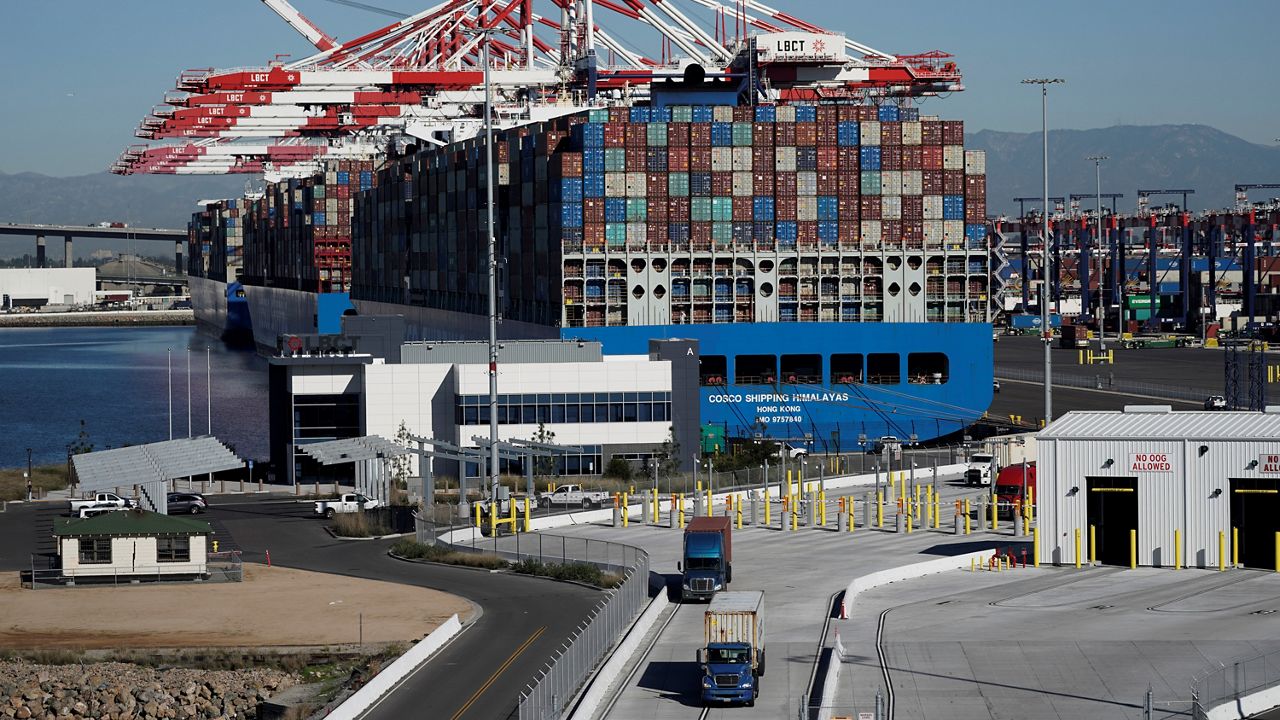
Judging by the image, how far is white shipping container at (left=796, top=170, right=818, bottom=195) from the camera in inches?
3976

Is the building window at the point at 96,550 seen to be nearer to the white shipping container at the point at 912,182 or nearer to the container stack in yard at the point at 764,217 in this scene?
the container stack in yard at the point at 764,217

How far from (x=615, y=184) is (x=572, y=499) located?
39.2 meters

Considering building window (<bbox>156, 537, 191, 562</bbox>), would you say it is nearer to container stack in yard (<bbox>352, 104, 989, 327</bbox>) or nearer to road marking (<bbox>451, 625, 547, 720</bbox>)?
road marking (<bbox>451, 625, 547, 720</bbox>)

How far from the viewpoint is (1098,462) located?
151ft

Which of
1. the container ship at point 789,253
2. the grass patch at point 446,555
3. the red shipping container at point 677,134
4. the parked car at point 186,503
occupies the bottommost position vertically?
the grass patch at point 446,555

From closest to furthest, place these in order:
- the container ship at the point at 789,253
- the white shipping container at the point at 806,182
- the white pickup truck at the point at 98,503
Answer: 1. the white pickup truck at the point at 98,503
2. the container ship at the point at 789,253
3. the white shipping container at the point at 806,182

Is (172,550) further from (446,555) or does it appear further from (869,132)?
(869,132)

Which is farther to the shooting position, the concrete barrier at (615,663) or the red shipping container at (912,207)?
the red shipping container at (912,207)

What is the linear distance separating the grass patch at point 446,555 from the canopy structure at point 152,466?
7036 millimetres

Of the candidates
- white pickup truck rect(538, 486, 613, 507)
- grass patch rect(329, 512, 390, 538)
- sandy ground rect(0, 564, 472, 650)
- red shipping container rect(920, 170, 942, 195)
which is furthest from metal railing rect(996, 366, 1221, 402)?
sandy ground rect(0, 564, 472, 650)

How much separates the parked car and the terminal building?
1054cm

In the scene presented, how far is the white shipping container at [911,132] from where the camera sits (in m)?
101

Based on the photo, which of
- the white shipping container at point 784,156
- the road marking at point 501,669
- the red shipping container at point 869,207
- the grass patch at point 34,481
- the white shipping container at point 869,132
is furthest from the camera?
the red shipping container at point 869,207

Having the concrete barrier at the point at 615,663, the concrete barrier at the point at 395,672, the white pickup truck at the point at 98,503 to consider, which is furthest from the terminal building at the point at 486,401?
the concrete barrier at the point at 395,672
